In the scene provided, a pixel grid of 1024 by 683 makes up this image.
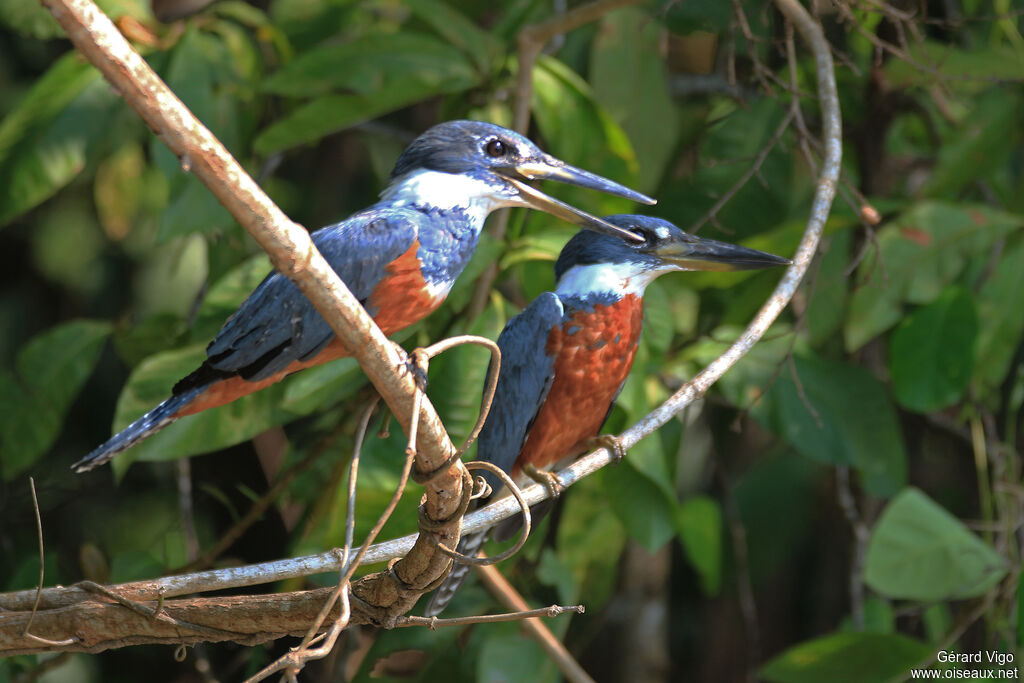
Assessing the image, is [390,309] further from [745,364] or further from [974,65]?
[974,65]

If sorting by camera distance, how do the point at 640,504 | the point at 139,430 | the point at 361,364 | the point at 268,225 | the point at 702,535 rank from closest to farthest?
the point at 268,225, the point at 361,364, the point at 139,430, the point at 640,504, the point at 702,535

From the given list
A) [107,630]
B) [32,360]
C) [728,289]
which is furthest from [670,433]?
[32,360]

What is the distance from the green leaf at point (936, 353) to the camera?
250 cm

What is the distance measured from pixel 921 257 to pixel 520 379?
1.20 metres

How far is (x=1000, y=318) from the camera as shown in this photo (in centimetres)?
261

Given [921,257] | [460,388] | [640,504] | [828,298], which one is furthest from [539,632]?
[921,257]

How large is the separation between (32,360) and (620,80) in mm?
1742

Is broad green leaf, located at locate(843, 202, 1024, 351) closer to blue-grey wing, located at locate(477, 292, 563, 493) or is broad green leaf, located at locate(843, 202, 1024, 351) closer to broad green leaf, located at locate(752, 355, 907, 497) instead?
broad green leaf, located at locate(752, 355, 907, 497)

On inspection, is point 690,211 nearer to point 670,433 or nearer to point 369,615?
point 670,433

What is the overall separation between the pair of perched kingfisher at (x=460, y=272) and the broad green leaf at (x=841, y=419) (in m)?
0.64

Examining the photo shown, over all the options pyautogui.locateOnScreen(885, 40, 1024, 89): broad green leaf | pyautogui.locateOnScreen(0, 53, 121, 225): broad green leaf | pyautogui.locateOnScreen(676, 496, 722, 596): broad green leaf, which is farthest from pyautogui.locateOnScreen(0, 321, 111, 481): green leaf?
pyautogui.locateOnScreen(885, 40, 1024, 89): broad green leaf

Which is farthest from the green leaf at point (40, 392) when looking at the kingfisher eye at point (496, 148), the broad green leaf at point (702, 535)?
the broad green leaf at point (702, 535)

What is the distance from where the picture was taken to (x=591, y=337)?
1.97m

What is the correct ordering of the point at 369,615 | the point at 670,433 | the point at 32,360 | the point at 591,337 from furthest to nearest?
1. the point at 32,360
2. the point at 670,433
3. the point at 591,337
4. the point at 369,615
